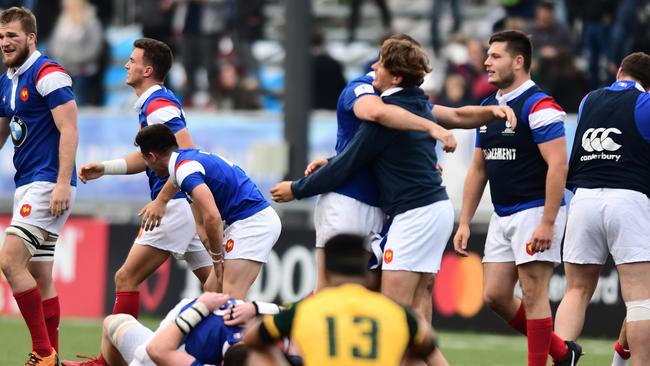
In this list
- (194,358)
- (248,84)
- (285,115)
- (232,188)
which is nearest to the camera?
(194,358)

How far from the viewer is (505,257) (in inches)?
378

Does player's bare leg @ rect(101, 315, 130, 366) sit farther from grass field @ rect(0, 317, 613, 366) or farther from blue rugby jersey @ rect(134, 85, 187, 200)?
grass field @ rect(0, 317, 613, 366)

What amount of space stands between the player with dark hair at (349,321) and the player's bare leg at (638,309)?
3.27 meters

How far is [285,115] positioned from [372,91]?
774cm

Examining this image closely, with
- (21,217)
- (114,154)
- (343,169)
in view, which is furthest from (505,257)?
(114,154)

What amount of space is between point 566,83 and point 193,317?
999 cm

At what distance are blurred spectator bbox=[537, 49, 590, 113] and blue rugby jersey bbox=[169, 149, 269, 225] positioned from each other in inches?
322

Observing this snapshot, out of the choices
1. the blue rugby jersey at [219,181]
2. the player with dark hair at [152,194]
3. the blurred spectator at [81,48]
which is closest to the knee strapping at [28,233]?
the player with dark hair at [152,194]

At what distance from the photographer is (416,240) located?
28.2 ft

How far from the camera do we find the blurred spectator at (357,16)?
71.2ft

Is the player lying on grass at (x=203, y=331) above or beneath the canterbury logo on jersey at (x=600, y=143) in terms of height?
beneath

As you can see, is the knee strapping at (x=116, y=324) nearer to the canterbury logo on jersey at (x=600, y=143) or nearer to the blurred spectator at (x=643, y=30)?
the canterbury logo on jersey at (x=600, y=143)

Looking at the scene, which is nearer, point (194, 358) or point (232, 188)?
point (194, 358)

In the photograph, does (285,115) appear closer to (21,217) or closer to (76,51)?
(76,51)
